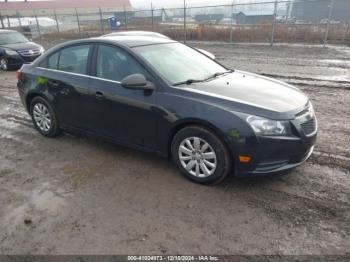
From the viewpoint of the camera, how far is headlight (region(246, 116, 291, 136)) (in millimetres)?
3332

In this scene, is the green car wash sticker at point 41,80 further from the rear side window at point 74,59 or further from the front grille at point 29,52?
the front grille at point 29,52

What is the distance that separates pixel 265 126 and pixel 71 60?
10.3 feet

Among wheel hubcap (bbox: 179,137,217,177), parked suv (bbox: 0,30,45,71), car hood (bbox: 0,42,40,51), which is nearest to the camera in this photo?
wheel hubcap (bbox: 179,137,217,177)

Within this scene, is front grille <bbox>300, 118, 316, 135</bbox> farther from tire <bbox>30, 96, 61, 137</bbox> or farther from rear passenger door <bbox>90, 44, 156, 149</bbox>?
tire <bbox>30, 96, 61, 137</bbox>

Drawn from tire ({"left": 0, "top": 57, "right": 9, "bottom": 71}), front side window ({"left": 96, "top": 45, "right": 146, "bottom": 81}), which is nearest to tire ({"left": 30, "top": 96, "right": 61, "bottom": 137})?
front side window ({"left": 96, "top": 45, "right": 146, "bottom": 81})

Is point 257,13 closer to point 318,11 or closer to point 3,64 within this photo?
point 318,11

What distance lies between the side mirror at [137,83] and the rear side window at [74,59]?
1.04m

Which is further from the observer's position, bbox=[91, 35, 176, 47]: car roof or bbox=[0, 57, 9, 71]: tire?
bbox=[0, 57, 9, 71]: tire

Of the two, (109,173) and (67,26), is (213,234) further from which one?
(67,26)

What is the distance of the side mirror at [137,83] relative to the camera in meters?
3.82

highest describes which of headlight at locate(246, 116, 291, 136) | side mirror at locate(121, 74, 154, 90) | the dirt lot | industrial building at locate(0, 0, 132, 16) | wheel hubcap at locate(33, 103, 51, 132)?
industrial building at locate(0, 0, 132, 16)

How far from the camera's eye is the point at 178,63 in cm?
434

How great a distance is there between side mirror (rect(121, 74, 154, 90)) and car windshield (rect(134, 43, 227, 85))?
→ 0.77 ft

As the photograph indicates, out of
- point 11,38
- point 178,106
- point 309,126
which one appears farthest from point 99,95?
Result: point 11,38
